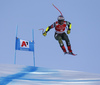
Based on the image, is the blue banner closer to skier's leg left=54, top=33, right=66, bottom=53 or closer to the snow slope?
skier's leg left=54, top=33, right=66, bottom=53

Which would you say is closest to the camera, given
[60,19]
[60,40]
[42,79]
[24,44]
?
[42,79]

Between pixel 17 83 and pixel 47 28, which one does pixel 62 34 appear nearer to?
pixel 47 28

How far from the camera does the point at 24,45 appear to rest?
8.81 meters

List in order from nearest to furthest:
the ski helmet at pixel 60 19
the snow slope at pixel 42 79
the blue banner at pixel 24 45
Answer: the snow slope at pixel 42 79 → the ski helmet at pixel 60 19 → the blue banner at pixel 24 45

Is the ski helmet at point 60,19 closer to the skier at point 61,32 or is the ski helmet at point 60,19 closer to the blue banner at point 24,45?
the skier at point 61,32

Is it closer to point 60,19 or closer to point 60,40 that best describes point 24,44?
point 60,40

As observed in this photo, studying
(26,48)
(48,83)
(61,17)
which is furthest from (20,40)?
(48,83)

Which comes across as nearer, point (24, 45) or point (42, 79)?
point (42, 79)

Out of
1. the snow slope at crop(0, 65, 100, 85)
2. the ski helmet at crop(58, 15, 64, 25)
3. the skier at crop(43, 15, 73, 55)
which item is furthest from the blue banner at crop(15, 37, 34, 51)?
the snow slope at crop(0, 65, 100, 85)

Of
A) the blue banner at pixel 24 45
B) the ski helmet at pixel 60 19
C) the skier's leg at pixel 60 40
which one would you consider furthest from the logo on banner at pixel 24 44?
the ski helmet at pixel 60 19

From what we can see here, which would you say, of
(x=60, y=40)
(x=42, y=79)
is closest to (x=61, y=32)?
(x=60, y=40)

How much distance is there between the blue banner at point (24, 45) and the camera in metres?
8.56

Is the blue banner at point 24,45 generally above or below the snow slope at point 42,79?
above

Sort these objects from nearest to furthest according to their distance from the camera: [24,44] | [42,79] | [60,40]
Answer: [42,79]
[60,40]
[24,44]
